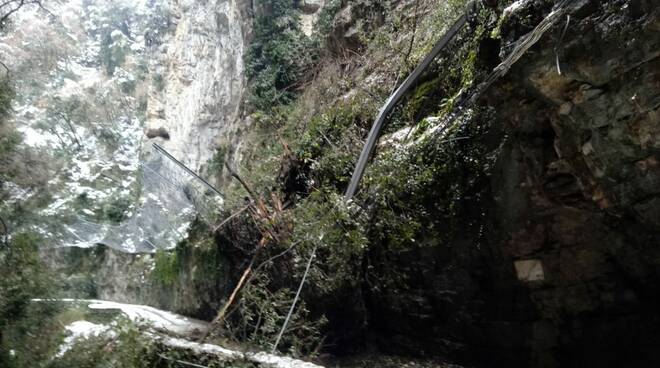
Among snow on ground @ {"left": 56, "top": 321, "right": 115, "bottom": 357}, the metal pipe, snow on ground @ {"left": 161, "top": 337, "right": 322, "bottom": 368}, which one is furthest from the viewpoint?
snow on ground @ {"left": 56, "top": 321, "right": 115, "bottom": 357}

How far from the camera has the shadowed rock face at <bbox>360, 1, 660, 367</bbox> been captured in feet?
11.3

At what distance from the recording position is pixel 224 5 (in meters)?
15.0

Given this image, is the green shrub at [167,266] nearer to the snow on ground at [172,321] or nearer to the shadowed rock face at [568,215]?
the snow on ground at [172,321]

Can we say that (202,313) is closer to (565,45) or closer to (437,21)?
(437,21)

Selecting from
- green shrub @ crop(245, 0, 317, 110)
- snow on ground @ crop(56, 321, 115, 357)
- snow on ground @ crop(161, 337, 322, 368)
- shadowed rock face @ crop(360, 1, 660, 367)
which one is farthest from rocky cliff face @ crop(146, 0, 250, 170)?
shadowed rock face @ crop(360, 1, 660, 367)

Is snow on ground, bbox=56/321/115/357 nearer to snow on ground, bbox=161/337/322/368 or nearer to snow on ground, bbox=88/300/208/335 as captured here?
snow on ground, bbox=161/337/322/368

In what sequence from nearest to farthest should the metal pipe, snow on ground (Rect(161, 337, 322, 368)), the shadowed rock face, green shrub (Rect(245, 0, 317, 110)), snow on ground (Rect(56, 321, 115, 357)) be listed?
the shadowed rock face, snow on ground (Rect(161, 337, 322, 368)), the metal pipe, snow on ground (Rect(56, 321, 115, 357)), green shrub (Rect(245, 0, 317, 110))

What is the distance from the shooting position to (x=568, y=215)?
418 cm

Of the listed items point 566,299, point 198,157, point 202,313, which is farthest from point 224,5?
point 566,299

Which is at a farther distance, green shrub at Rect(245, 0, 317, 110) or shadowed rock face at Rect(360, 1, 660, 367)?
green shrub at Rect(245, 0, 317, 110)

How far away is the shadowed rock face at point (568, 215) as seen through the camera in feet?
11.3

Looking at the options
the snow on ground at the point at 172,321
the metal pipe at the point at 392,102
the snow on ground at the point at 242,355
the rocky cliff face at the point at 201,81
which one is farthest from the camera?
the rocky cliff face at the point at 201,81

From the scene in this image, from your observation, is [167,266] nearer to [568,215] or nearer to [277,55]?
[277,55]

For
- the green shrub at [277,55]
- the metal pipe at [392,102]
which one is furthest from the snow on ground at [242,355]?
the green shrub at [277,55]
